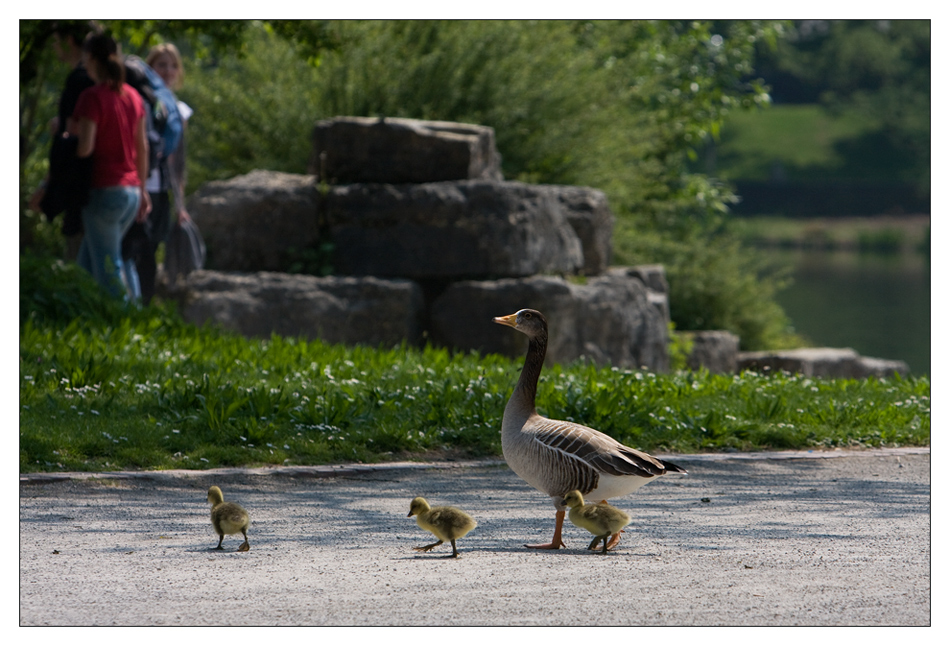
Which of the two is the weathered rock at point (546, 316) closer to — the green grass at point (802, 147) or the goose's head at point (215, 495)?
the goose's head at point (215, 495)

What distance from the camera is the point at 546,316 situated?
41.5 ft

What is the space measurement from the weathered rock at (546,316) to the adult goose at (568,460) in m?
7.35

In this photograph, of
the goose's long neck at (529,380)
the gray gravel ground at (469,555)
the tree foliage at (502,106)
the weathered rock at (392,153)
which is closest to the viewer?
the gray gravel ground at (469,555)

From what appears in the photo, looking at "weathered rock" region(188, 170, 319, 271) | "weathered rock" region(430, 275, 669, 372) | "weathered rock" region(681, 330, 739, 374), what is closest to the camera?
"weathered rock" region(430, 275, 669, 372)

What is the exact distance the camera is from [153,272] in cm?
1335

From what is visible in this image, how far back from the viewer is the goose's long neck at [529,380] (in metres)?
5.35

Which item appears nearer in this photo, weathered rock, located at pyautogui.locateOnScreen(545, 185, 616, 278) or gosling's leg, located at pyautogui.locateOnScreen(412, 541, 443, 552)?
gosling's leg, located at pyautogui.locateOnScreen(412, 541, 443, 552)

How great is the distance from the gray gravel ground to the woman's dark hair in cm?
480

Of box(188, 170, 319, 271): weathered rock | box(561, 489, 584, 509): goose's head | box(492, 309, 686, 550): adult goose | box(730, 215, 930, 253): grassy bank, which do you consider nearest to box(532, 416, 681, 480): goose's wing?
box(492, 309, 686, 550): adult goose

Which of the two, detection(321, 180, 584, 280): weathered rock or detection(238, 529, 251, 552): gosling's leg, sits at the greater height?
detection(321, 180, 584, 280): weathered rock

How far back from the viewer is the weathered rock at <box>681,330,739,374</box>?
675 inches

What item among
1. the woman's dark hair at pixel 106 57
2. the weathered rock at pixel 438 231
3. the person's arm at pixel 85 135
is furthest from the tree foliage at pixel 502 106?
the person's arm at pixel 85 135

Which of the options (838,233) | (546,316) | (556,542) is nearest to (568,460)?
(556,542)

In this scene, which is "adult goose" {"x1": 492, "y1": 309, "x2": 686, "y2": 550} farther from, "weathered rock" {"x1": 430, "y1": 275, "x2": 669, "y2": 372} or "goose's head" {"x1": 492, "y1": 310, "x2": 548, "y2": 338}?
"weathered rock" {"x1": 430, "y1": 275, "x2": 669, "y2": 372}
